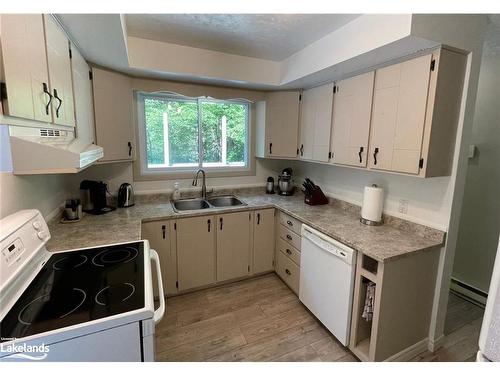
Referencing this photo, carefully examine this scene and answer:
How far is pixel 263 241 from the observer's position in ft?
9.00

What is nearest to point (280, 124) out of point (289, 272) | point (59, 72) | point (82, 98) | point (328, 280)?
point (289, 272)

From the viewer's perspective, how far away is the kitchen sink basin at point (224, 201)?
2.93 meters

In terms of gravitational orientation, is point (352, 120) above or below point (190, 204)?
above

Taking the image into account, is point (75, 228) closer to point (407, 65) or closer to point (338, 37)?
point (338, 37)

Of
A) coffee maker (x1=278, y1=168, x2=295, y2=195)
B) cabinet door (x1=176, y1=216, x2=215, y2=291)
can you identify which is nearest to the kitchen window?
coffee maker (x1=278, y1=168, x2=295, y2=195)

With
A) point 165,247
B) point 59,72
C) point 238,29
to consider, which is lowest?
point 165,247

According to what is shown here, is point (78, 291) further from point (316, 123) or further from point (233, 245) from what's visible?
point (316, 123)

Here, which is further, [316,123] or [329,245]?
[316,123]

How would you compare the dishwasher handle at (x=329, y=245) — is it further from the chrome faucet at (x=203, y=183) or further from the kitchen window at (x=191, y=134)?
the kitchen window at (x=191, y=134)

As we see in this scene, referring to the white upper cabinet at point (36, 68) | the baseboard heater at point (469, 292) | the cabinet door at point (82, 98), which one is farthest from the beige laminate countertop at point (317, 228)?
the baseboard heater at point (469, 292)

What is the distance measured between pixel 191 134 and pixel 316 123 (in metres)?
1.44

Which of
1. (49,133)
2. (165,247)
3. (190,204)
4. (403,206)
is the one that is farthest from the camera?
(190,204)

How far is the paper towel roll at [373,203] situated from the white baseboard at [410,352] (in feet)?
3.05

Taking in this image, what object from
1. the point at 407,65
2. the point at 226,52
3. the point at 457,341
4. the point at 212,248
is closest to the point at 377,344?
the point at 457,341
